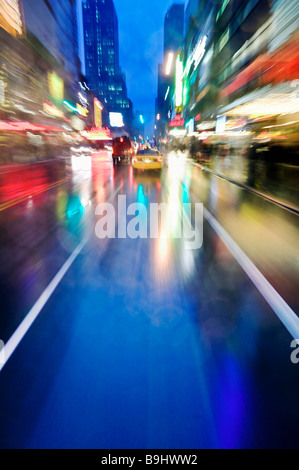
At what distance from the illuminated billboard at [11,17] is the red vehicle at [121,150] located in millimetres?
26212

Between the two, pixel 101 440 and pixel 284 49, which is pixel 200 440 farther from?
pixel 284 49

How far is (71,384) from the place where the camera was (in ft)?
8.06

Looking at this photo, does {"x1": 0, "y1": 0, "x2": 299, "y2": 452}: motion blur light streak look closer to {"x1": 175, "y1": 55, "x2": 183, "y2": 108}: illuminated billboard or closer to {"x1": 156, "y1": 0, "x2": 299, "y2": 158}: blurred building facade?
{"x1": 156, "y1": 0, "x2": 299, "y2": 158}: blurred building facade

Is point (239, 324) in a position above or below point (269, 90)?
below

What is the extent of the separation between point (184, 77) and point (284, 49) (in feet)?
257

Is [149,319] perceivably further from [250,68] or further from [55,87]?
[55,87]

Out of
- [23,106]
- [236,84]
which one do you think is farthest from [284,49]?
[23,106]

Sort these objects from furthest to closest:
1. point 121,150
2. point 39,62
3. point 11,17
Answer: point 39,62
point 11,17
point 121,150

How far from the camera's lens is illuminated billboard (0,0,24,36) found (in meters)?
39.4

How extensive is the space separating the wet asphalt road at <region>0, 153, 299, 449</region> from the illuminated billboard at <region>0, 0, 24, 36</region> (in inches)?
1892

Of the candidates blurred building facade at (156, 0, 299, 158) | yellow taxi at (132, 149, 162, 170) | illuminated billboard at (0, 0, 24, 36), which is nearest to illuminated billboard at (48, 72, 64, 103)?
illuminated billboard at (0, 0, 24, 36)

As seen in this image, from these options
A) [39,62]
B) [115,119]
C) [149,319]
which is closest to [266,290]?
[149,319]

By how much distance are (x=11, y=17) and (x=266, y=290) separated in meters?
55.6

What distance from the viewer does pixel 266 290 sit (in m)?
4.00
